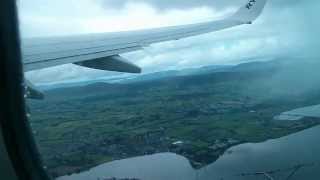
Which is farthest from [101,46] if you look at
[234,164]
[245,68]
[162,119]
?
[245,68]

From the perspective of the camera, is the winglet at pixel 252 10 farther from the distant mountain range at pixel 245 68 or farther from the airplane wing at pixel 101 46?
the distant mountain range at pixel 245 68

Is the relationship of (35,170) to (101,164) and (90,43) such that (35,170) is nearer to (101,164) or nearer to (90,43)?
(90,43)

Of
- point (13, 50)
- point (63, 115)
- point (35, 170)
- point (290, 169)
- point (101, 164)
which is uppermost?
point (13, 50)

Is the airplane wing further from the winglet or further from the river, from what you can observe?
the river

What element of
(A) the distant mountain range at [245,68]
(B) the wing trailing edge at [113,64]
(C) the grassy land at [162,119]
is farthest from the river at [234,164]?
(B) the wing trailing edge at [113,64]

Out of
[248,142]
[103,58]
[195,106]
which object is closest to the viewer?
[103,58]

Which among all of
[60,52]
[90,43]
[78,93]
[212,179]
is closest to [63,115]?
[78,93]

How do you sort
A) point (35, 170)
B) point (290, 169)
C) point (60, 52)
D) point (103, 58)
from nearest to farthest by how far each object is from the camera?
point (35, 170), point (60, 52), point (103, 58), point (290, 169)

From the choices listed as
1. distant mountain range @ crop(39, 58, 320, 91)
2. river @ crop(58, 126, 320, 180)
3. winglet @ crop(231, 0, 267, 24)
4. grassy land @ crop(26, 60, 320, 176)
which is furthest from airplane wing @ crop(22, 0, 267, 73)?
distant mountain range @ crop(39, 58, 320, 91)
